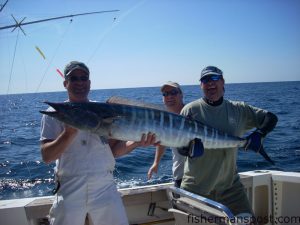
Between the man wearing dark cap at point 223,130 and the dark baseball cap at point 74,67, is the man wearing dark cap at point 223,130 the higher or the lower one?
the lower one

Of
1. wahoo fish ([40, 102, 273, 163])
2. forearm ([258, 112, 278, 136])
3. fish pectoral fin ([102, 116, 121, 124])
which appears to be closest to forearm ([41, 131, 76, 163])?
wahoo fish ([40, 102, 273, 163])

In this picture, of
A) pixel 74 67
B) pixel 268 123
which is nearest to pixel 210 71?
pixel 268 123

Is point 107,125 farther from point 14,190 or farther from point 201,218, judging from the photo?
point 14,190

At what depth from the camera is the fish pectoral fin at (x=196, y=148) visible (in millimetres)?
3389

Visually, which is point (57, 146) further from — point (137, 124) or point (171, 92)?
point (171, 92)

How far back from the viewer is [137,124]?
330 cm

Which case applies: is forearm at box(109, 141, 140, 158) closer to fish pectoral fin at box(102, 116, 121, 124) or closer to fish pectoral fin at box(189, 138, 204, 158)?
fish pectoral fin at box(102, 116, 121, 124)

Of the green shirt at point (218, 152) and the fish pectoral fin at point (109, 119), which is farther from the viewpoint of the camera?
the green shirt at point (218, 152)

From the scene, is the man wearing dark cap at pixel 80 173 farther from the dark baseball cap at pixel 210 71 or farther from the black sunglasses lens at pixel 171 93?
the black sunglasses lens at pixel 171 93

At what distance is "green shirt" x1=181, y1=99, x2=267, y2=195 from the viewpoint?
354 centimetres

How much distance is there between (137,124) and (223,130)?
1.02 meters

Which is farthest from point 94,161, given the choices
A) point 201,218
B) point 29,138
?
point 29,138

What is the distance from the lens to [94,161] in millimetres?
3193

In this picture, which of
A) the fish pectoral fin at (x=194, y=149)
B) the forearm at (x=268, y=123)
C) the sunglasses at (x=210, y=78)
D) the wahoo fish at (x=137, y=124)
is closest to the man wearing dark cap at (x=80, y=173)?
the wahoo fish at (x=137, y=124)
